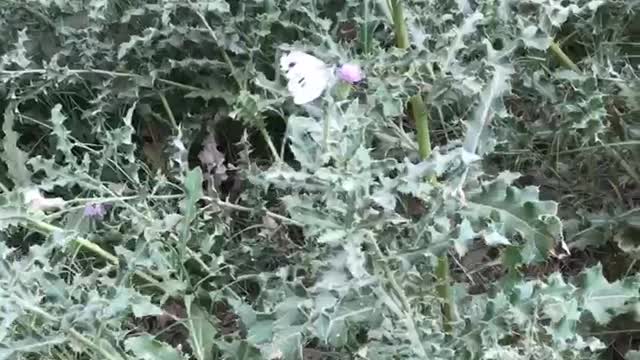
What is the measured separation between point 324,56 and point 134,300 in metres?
0.47

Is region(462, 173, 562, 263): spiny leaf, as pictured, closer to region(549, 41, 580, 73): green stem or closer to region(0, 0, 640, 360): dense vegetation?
region(0, 0, 640, 360): dense vegetation

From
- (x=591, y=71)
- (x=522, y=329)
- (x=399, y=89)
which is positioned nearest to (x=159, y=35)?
(x=399, y=89)

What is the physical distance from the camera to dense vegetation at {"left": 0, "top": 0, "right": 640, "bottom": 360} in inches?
49.4

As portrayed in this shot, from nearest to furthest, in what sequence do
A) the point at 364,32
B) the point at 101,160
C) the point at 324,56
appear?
the point at 324,56 < the point at 364,32 < the point at 101,160

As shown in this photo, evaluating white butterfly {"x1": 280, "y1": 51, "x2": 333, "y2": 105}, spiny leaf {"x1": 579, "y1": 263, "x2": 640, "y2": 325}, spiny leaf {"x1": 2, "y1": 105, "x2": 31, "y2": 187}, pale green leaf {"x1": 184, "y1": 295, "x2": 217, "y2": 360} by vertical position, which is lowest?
pale green leaf {"x1": 184, "y1": 295, "x2": 217, "y2": 360}

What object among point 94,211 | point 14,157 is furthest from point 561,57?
point 14,157

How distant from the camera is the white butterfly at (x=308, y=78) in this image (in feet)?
4.56

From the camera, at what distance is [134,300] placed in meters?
1.37

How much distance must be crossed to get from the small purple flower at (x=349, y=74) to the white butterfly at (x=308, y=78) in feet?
0.08

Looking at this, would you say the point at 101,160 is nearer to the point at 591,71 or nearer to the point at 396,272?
the point at 396,272

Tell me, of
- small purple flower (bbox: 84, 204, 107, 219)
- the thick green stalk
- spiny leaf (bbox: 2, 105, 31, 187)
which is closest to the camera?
the thick green stalk

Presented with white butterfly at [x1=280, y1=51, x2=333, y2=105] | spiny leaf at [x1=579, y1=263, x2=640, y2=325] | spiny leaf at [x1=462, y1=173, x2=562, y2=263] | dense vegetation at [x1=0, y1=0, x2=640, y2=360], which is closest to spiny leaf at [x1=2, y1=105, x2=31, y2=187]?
dense vegetation at [x1=0, y1=0, x2=640, y2=360]

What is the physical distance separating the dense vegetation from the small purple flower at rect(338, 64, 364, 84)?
36 millimetres

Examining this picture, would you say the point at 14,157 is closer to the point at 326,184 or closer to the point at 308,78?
the point at 308,78
